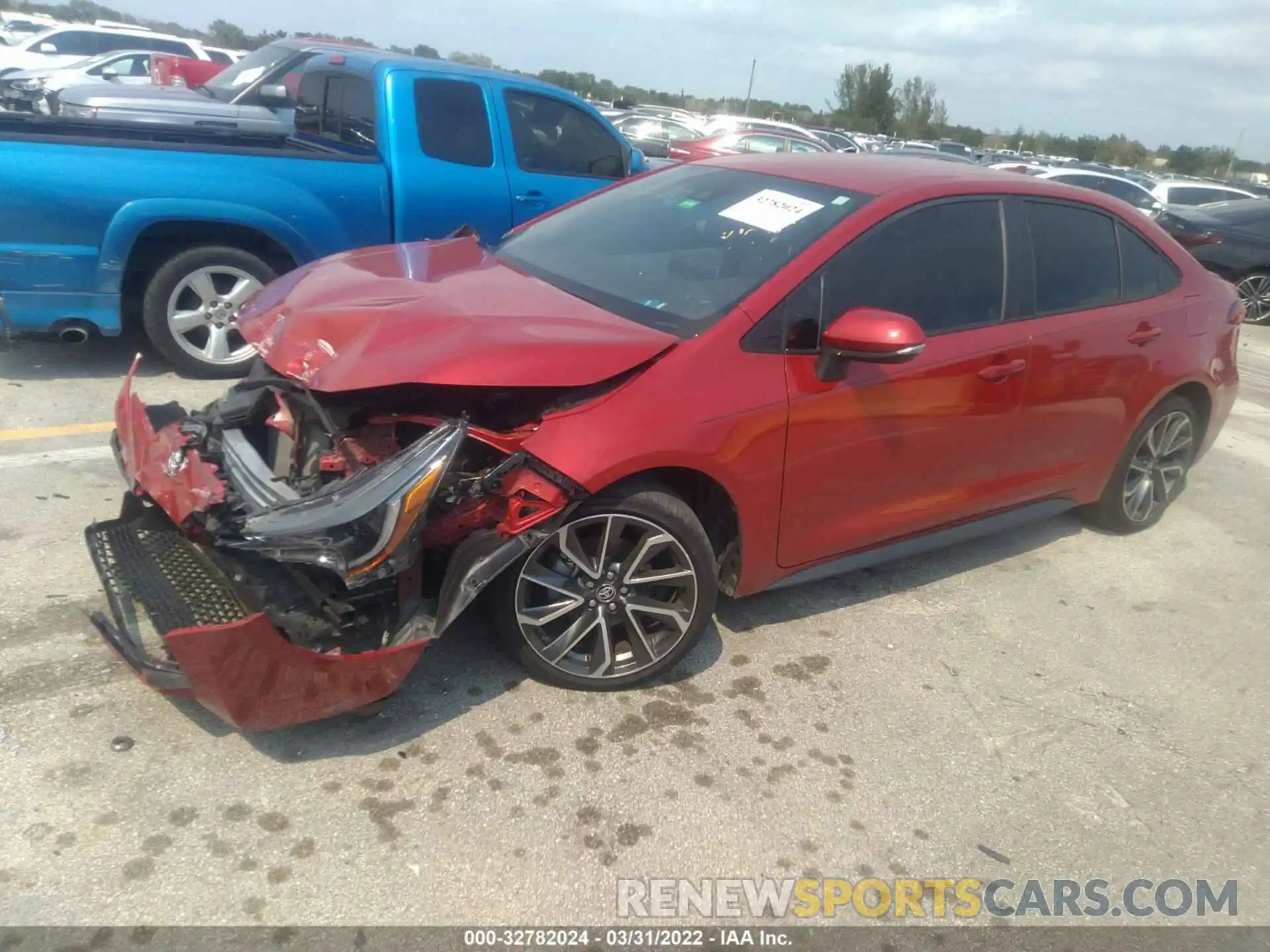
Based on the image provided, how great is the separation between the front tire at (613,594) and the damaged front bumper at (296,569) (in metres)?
0.20

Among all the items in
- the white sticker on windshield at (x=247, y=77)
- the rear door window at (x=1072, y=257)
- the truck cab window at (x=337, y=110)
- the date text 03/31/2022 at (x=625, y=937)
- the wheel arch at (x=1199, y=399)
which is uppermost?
the white sticker on windshield at (x=247, y=77)

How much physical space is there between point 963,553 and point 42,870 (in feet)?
12.6

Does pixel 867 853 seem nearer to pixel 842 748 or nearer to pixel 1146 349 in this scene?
pixel 842 748

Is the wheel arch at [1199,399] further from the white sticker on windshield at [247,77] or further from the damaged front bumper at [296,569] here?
the white sticker on windshield at [247,77]

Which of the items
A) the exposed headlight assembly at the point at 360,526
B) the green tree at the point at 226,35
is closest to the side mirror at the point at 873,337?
the exposed headlight assembly at the point at 360,526

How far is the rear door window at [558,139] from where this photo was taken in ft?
21.6

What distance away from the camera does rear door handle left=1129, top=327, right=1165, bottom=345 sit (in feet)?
14.0

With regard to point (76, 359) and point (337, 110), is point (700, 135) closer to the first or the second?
point (337, 110)

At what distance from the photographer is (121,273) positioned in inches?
204

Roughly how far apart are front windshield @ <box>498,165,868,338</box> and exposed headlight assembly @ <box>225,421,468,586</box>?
1.00 m

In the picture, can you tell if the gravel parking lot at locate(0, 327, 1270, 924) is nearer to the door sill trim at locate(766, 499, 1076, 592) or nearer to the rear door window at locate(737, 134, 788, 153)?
the door sill trim at locate(766, 499, 1076, 592)

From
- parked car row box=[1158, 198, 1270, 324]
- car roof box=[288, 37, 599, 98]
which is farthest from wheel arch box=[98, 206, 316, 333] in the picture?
parked car row box=[1158, 198, 1270, 324]

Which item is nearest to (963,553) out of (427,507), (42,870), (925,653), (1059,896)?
(925,653)

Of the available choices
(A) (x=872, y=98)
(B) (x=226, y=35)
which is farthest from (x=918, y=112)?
(B) (x=226, y=35)
